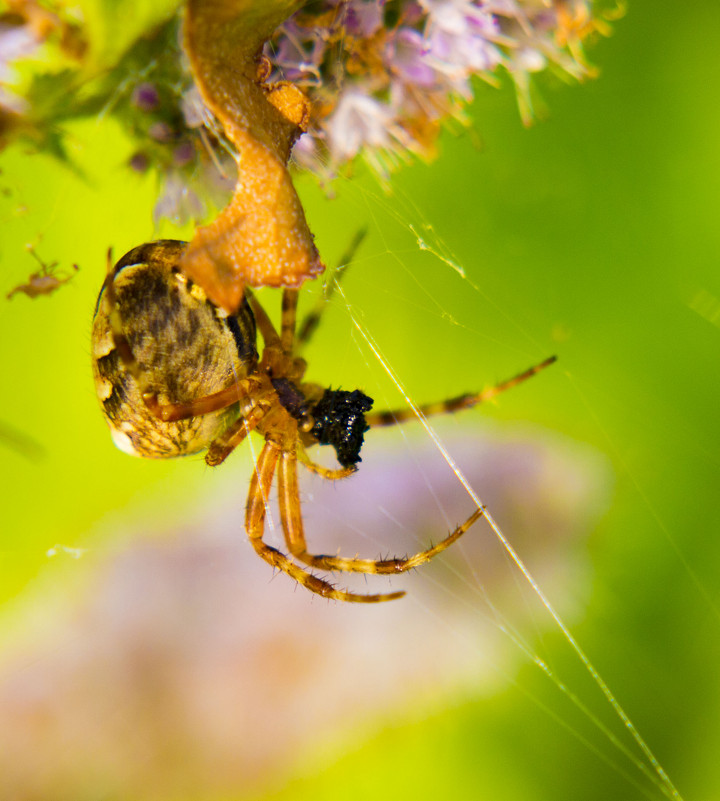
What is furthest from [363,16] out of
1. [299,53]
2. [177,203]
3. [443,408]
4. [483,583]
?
[483,583]

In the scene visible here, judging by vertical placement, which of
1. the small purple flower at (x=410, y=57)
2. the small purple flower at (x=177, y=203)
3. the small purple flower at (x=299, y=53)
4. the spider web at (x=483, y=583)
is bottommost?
the spider web at (x=483, y=583)

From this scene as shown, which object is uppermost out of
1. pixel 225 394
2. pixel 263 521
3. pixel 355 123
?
pixel 355 123

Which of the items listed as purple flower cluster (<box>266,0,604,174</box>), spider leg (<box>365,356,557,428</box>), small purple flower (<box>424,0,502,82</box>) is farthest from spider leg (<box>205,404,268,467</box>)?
small purple flower (<box>424,0,502,82</box>)

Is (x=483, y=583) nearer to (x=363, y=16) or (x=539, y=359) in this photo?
(x=539, y=359)

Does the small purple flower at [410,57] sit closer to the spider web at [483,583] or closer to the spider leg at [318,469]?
the spider web at [483,583]

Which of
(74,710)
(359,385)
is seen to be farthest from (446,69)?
(74,710)

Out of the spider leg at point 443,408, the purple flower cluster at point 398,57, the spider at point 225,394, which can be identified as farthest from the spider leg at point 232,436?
the purple flower cluster at point 398,57
